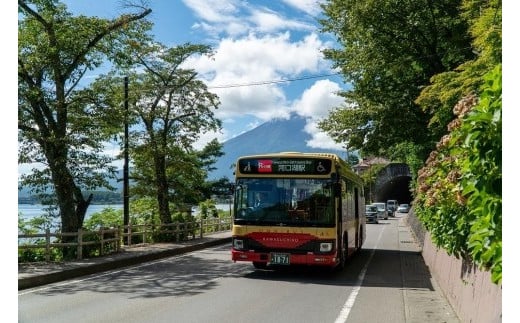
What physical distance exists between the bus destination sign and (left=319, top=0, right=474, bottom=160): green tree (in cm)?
1274

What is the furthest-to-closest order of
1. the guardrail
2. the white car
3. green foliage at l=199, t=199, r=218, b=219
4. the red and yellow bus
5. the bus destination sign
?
1. the white car
2. green foliage at l=199, t=199, r=218, b=219
3. the guardrail
4. the bus destination sign
5. the red and yellow bus

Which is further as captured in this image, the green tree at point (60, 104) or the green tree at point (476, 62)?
the green tree at point (60, 104)

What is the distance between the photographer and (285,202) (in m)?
13.8

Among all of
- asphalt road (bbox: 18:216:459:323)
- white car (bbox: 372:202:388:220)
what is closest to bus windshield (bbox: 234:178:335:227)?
asphalt road (bbox: 18:216:459:323)

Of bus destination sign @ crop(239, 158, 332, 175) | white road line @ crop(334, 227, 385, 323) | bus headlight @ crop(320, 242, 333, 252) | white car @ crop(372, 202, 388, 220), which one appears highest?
bus destination sign @ crop(239, 158, 332, 175)

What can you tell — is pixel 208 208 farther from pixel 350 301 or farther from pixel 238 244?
pixel 350 301

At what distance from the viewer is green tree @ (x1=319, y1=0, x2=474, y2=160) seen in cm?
2591

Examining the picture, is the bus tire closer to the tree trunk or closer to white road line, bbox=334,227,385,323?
white road line, bbox=334,227,385,323

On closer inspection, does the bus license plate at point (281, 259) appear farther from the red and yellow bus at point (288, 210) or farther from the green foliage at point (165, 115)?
the green foliage at point (165, 115)

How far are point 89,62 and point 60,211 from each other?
208 inches

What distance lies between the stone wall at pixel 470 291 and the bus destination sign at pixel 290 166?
3482mm

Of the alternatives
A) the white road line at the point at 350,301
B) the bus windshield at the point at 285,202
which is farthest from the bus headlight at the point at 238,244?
the white road line at the point at 350,301

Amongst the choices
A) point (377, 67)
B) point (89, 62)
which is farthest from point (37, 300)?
point (377, 67)

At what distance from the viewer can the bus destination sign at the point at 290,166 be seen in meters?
13.9
